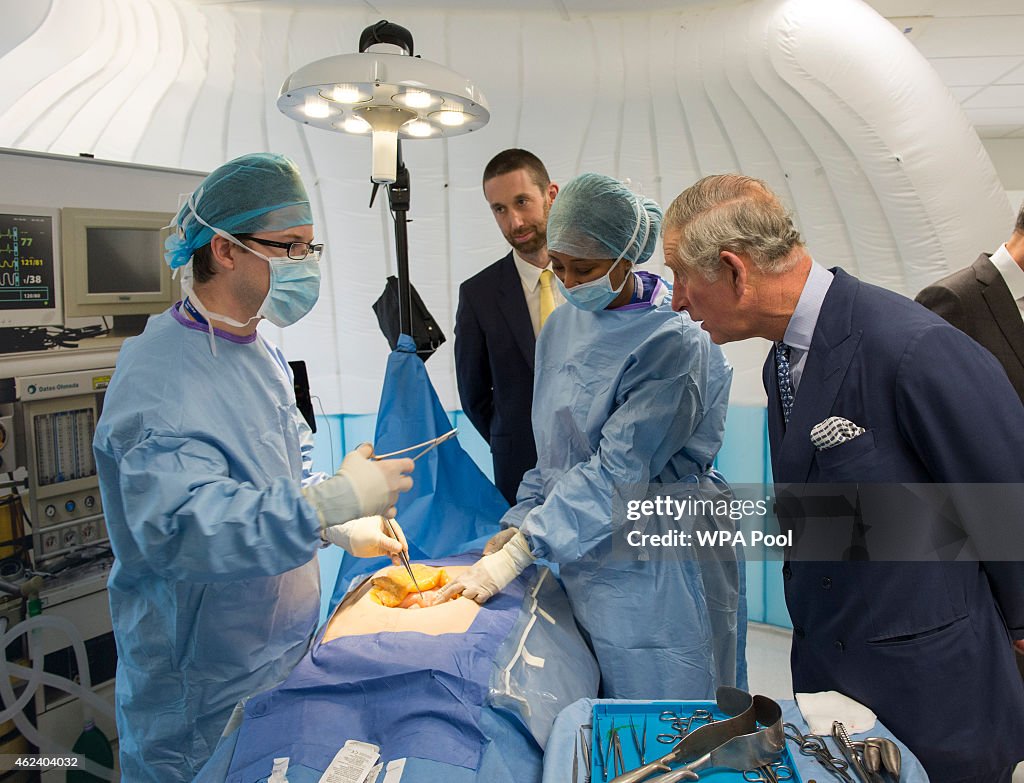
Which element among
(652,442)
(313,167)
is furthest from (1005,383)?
(313,167)

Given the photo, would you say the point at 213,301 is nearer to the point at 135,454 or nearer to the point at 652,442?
the point at 135,454

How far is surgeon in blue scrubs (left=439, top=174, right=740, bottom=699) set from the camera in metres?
1.89

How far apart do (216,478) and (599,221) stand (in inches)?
44.6

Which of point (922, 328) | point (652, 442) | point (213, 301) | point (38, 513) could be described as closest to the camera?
point (922, 328)

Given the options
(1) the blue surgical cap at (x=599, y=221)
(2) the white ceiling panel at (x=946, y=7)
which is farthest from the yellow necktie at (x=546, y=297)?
(2) the white ceiling panel at (x=946, y=7)

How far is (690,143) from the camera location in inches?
157

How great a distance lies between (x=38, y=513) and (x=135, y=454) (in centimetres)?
111

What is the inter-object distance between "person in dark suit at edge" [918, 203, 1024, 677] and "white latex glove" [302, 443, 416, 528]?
182 centimetres

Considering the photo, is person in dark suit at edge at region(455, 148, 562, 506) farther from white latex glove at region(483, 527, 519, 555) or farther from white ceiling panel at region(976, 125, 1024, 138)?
white ceiling panel at region(976, 125, 1024, 138)

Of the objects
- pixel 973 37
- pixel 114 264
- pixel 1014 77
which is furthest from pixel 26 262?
pixel 1014 77

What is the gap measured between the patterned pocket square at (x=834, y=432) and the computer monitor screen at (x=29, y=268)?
6.93 ft

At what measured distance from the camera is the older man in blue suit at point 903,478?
4.27 ft

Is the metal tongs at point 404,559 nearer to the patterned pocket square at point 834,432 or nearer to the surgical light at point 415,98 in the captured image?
the patterned pocket square at point 834,432

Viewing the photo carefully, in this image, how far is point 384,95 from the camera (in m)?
2.05
